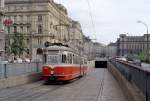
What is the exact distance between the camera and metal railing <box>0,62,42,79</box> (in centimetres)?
2785

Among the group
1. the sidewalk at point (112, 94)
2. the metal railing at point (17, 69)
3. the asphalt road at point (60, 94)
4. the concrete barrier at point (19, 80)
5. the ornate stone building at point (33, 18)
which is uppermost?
the ornate stone building at point (33, 18)

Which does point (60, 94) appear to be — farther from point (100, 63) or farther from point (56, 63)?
point (100, 63)

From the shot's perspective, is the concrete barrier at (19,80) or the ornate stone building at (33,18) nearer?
the concrete barrier at (19,80)

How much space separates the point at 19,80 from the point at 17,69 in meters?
1.12

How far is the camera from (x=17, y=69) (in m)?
31.1

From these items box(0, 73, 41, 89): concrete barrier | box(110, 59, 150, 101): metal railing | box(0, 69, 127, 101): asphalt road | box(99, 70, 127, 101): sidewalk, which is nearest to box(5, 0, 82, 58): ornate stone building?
box(0, 73, 41, 89): concrete barrier

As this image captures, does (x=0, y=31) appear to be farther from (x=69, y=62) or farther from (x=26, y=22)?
(x=26, y=22)

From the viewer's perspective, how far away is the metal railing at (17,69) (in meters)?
27.8

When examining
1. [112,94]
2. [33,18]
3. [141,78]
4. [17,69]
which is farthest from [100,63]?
[141,78]

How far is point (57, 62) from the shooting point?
31.4m

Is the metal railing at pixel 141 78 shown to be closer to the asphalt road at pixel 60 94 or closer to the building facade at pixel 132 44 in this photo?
the asphalt road at pixel 60 94

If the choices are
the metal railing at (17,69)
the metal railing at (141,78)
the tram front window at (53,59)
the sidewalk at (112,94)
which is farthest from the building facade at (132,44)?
the metal railing at (141,78)

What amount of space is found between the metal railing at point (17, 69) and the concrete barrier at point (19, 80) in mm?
348

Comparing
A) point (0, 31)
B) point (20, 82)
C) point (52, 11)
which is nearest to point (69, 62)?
point (20, 82)
